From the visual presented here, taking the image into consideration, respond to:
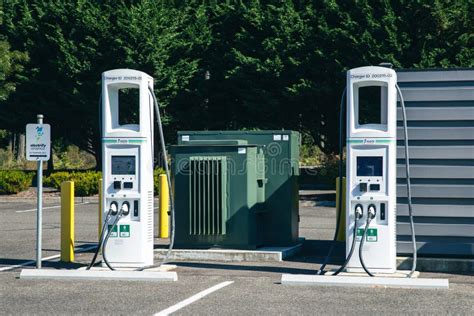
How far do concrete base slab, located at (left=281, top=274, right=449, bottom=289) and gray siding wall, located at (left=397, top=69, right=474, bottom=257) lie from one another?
5.59 ft

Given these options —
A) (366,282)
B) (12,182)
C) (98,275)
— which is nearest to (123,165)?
(98,275)

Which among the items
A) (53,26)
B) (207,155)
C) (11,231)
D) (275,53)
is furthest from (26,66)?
(207,155)

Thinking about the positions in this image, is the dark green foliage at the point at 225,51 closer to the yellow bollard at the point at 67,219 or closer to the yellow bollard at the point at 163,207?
the yellow bollard at the point at 163,207

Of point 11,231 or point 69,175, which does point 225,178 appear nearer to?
point 11,231

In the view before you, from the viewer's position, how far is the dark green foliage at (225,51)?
30.8 meters

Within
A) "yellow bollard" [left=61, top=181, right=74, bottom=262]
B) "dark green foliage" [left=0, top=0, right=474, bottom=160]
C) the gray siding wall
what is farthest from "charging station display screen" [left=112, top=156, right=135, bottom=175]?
"dark green foliage" [left=0, top=0, right=474, bottom=160]

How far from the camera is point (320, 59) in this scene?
105 feet

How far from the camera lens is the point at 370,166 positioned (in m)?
11.4

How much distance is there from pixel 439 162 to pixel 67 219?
210 inches

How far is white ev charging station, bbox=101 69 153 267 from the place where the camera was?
1182 centimetres

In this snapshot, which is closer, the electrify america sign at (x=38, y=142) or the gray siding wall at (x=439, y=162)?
the electrify america sign at (x=38, y=142)

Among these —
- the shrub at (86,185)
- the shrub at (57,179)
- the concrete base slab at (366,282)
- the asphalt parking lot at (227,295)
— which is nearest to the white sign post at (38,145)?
the asphalt parking lot at (227,295)

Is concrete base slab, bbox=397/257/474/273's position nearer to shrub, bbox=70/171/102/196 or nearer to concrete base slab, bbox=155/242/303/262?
concrete base slab, bbox=155/242/303/262

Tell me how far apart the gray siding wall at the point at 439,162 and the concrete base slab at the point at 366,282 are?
1.70 meters
